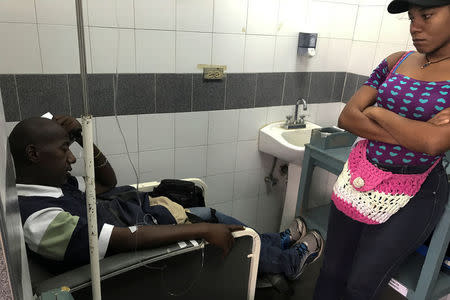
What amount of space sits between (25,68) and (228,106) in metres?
1.05

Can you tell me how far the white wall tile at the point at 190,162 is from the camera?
2052 mm

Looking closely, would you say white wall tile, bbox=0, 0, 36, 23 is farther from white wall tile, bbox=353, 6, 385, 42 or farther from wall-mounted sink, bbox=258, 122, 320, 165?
white wall tile, bbox=353, 6, 385, 42

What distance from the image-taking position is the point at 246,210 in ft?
8.07

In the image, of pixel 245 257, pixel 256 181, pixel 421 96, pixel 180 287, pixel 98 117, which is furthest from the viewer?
pixel 256 181

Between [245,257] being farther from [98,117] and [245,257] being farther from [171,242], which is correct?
[98,117]

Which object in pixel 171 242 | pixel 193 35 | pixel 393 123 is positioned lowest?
pixel 171 242

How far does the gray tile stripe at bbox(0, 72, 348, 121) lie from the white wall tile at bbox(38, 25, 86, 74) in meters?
0.04

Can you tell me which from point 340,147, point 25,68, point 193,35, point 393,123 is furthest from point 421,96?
point 25,68

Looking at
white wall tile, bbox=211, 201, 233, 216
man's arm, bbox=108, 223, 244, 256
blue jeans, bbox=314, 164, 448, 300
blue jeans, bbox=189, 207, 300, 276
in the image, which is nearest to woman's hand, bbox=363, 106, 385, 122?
blue jeans, bbox=314, 164, 448, 300

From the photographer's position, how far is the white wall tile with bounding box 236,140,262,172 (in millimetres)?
2235

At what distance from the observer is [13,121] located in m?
1.53

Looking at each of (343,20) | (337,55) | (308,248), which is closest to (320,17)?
(343,20)

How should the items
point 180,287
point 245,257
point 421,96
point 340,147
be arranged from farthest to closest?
point 340,147
point 245,257
point 180,287
point 421,96

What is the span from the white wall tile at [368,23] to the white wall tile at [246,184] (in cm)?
111
